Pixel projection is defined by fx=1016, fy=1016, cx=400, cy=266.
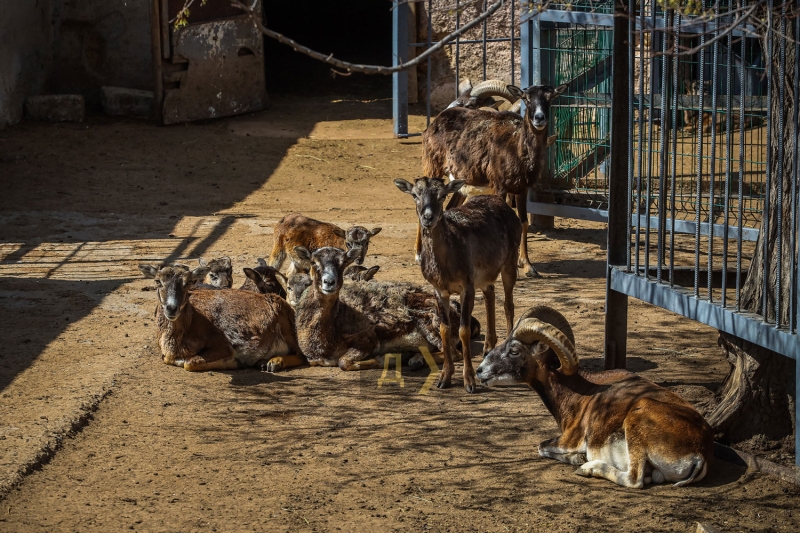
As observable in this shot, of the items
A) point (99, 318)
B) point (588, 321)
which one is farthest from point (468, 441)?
point (99, 318)

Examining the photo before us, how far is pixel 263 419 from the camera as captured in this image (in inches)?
286

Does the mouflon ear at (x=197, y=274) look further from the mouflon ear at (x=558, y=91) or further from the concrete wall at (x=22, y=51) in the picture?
the concrete wall at (x=22, y=51)

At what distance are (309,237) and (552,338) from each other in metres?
4.55

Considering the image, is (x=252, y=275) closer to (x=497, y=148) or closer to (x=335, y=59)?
(x=497, y=148)

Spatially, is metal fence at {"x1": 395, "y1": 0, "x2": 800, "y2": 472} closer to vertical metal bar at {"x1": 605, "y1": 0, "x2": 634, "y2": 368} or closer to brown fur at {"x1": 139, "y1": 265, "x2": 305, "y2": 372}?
vertical metal bar at {"x1": 605, "y1": 0, "x2": 634, "y2": 368}

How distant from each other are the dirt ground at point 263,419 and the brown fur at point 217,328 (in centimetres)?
17

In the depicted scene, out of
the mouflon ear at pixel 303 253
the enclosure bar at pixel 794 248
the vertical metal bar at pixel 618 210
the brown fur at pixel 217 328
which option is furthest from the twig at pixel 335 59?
the mouflon ear at pixel 303 253

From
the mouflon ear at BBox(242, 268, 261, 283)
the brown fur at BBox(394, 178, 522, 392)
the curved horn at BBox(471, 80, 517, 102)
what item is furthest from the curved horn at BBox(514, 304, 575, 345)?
the curved horn at BBox(471, 80, 517, 102)

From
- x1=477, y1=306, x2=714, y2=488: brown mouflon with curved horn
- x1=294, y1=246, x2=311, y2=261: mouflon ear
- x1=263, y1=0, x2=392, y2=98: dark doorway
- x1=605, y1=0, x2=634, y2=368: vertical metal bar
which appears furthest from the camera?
x1=263, y1=0, x2=392, y2=98: dark doorway

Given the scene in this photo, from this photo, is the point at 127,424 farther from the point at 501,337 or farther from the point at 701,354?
the point at 701,354

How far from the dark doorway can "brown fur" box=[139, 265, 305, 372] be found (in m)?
11.3

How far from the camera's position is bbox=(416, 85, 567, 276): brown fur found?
11.3 metres

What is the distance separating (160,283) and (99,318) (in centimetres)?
148

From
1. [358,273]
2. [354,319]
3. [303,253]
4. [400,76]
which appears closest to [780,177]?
[354,319]
